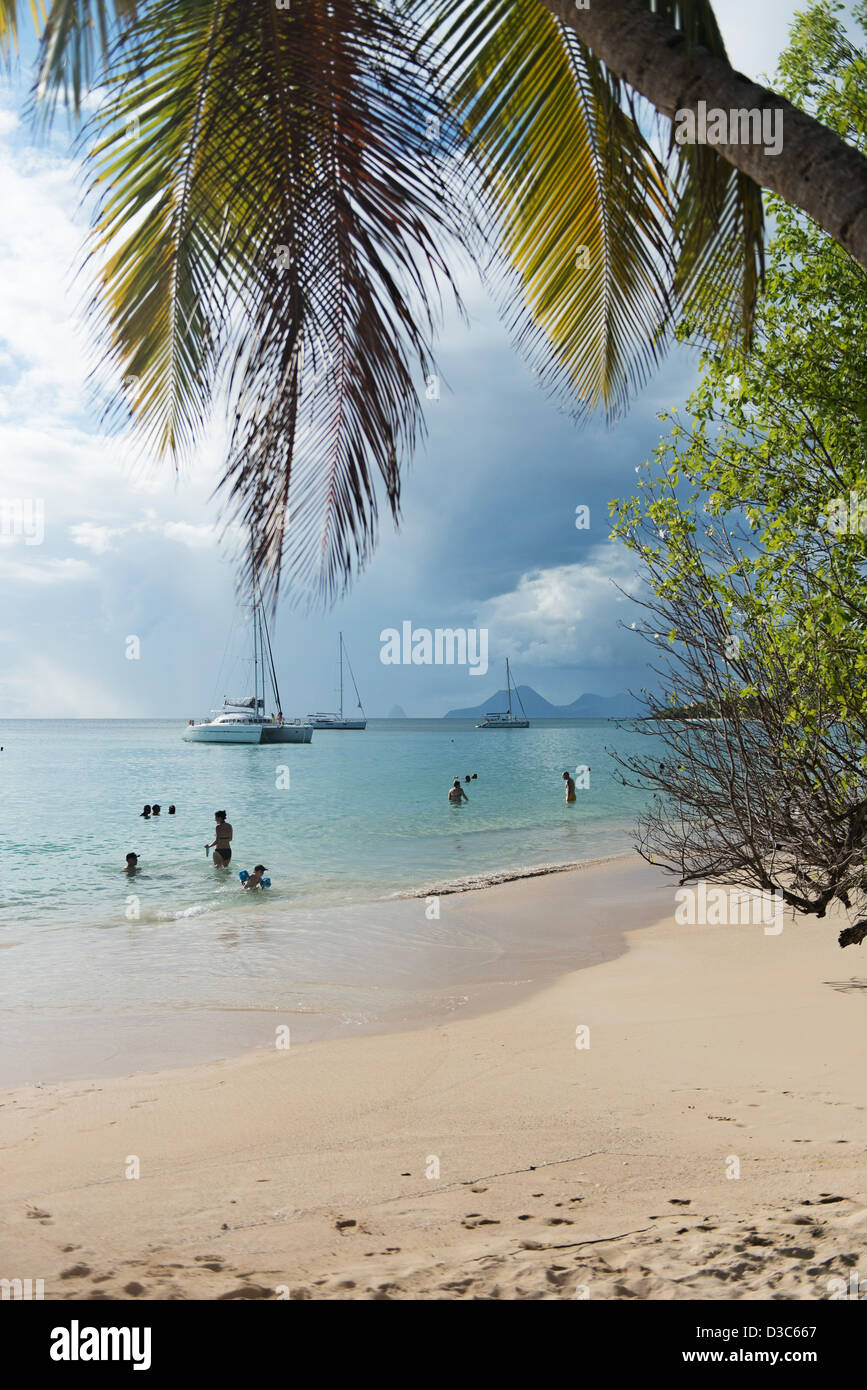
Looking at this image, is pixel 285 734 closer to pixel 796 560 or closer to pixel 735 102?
pixel 796 560

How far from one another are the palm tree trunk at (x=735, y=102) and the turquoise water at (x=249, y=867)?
1034cm

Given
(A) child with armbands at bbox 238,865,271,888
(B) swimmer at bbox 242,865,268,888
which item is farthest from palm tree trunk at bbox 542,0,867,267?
(B) swimmer at bbox 242,865,268,888

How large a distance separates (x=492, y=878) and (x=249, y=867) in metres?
7.41

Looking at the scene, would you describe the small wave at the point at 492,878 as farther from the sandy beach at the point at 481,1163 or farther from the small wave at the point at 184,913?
the sandy beach at the point at 481,1163

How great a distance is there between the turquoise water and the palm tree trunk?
1034 centimetres

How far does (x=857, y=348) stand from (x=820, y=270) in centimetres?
64

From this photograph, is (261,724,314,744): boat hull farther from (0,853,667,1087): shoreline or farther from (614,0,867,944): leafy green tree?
(614,0,867,944): leafy green tree

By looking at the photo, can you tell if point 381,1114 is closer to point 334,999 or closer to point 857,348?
point 334,999

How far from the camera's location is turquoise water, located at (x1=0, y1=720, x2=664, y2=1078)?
1295 centimetres

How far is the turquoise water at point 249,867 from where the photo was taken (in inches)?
510

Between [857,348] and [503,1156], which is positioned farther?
[857,348]

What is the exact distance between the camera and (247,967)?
1399 centimetres

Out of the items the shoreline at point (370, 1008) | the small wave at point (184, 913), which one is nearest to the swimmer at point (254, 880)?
the small wave at point (184, 913)
